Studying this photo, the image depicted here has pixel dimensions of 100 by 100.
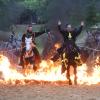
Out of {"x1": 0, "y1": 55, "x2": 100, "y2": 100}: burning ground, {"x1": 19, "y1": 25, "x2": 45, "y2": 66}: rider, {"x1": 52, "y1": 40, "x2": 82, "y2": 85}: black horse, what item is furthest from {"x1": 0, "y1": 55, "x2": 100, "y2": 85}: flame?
{"x1": 52, "y1": 40, "x2": 82, "y2": 85}: black horse

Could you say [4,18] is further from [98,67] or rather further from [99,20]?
[98,67]

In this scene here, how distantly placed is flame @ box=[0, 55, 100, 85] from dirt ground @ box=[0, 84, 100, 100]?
153 cm

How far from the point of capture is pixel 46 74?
1689cm

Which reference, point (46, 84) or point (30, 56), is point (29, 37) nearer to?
point (30, 56)

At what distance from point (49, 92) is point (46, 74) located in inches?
146

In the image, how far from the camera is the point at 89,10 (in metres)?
21.5

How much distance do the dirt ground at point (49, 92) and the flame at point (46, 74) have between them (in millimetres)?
1528

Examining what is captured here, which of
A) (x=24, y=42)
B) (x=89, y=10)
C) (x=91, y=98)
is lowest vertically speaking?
(x=91, y=98)

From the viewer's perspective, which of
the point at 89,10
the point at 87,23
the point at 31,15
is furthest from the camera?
the point at 31,15

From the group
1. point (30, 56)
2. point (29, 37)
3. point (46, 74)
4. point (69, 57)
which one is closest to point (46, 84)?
point (69, 57)

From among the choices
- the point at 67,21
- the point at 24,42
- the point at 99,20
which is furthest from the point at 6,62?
the point at 99,20

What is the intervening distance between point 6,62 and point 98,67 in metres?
3.58

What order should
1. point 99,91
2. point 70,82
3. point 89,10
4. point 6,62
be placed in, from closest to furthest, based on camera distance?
1. point 99,91
2. point 70,82
3. point 6,62
4. point 89,10

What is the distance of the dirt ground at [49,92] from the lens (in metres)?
12.4
